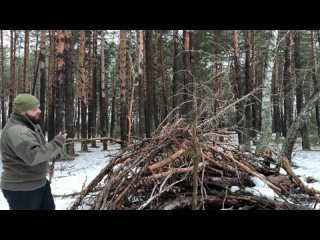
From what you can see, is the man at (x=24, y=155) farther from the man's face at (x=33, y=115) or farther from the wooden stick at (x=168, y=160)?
the wooden stick at (x=168, y=160)

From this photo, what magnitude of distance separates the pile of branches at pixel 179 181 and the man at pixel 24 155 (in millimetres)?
899

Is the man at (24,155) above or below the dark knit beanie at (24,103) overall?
below

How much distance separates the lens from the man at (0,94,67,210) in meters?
3.47

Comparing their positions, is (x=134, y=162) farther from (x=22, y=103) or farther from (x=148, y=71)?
(x=148, y=71)

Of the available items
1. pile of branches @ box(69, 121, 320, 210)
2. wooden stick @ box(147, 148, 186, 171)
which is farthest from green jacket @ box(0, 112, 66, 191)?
wooden stick @ box(147, 148, 186, 171)

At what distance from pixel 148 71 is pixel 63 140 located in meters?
12.6

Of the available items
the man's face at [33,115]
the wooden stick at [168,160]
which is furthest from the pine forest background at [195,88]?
the man's face at [33,115]

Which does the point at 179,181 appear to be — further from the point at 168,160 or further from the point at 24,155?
the point at 24,155

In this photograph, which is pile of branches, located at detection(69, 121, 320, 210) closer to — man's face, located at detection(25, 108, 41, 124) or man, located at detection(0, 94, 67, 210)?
man, located at detection(0, 94, 67, 210)

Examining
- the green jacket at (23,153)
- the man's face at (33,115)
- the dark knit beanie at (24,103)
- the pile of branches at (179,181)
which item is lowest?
the pile of branches at (179,181)

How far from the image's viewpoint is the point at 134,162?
179 inches

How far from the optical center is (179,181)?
4473mm

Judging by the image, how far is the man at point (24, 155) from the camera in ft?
11.4
